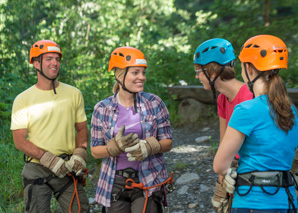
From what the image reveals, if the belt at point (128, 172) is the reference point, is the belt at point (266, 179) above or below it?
above

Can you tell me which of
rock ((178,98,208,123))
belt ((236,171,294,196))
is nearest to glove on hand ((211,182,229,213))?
belt ((236,171,294,196))

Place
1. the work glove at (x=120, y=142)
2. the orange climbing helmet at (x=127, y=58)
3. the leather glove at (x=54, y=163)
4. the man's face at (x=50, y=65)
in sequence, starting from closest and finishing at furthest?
1. the work glove at (x=120, y=142)
2. the orange climbing helmet at (x=127, y=58)
3. the leather glove at (x=54, y=163)
4. the man's face at (x=50, y=65)

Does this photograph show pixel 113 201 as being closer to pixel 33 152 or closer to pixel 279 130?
pixel 33 152

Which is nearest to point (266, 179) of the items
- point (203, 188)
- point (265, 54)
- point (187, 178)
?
point (265, 54)

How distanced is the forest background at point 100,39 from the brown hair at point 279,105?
14.7 ft

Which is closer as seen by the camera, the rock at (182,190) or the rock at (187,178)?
the rock at (182,190)

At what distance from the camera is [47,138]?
142 inches

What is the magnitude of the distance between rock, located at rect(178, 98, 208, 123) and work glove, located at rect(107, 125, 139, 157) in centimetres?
584

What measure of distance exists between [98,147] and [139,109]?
48cm

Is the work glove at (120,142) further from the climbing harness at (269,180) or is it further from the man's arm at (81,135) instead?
the climbing harness at (269,180)

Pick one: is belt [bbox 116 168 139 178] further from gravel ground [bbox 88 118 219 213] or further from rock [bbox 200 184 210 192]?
rock [bbox 200 184 210 192]

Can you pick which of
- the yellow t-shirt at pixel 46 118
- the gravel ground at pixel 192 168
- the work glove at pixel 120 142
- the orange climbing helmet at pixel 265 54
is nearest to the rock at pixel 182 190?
the gravel ground at pixel 192 168

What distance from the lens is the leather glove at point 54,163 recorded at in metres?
3.50

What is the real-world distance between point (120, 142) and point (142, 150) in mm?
188
